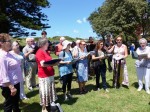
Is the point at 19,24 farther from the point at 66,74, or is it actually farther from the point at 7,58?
the point at 7,58

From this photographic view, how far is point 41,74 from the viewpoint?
6.88 meters

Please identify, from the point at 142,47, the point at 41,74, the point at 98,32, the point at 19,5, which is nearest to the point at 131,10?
the point at 98,32

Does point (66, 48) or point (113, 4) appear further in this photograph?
point (113, 4)

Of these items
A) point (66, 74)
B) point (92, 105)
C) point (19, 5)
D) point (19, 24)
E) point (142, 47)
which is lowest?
point (92, 105)

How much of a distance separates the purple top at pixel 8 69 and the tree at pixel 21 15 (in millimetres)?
24988

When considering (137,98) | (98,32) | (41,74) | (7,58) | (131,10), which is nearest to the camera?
(7,58)

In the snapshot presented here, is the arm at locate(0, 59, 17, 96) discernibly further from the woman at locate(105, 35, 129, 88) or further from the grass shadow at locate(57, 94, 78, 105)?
the woman at locate(105, 35, 129, 88)

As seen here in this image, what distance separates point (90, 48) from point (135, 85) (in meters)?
3.31

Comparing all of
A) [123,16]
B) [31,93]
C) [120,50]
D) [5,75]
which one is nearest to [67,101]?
[31,93]

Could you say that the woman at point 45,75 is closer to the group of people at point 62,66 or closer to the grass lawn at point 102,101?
the group of people at point 62,66

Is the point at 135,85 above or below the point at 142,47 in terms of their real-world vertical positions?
below

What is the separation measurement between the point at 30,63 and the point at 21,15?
76.8 ft

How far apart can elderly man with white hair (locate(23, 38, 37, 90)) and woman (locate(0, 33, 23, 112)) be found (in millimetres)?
3465

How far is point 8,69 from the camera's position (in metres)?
5.63
